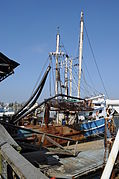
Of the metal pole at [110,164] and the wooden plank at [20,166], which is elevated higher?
the wooden plank at [20,166]

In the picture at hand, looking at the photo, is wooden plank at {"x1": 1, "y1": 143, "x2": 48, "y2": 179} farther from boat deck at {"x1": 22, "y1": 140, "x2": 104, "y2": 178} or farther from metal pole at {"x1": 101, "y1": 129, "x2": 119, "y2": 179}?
boat deck at {"x1": 22, "y1": 140, "x2": 104, "y2": 178}

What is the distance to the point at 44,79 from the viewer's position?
707 cm

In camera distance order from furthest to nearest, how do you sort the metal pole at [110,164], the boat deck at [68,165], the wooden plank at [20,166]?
1. the boat deck at [68,165]
2. the metal pole at [110,164]
3. the wooden plank at [20,166]

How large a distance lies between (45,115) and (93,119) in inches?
318

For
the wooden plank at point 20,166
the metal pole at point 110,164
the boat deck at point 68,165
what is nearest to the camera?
the wooden plank at point 20,166

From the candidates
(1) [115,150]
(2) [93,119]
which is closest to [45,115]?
(2) [93,119]

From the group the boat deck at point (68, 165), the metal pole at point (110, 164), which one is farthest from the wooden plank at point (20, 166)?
the boat deck at point (68, 165)

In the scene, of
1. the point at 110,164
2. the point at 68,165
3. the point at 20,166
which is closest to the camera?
the point at 20,166

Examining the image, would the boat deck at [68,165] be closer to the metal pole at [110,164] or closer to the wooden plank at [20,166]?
the metal pole at [110,164]

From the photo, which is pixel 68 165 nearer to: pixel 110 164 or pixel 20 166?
pixel 110 164

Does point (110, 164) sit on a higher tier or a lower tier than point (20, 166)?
lower

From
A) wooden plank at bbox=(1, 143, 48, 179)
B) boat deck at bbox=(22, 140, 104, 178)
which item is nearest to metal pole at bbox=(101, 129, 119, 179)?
wooden plank at bbox=(1, 143, 48, 179)

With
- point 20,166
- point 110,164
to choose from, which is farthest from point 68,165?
point 20,166

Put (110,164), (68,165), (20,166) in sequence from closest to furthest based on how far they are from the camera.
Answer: (20,166)
(110,164)
(68,165)
